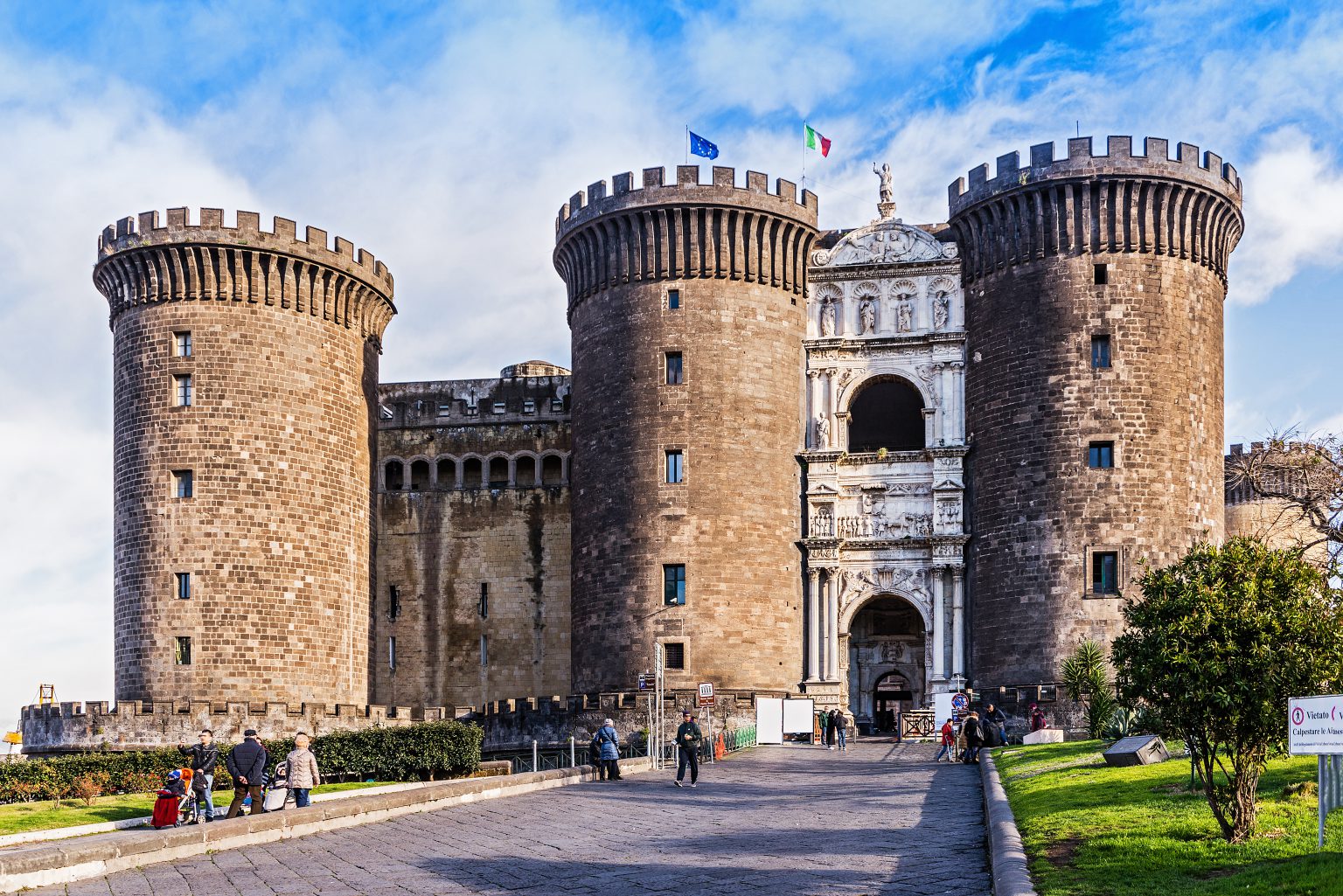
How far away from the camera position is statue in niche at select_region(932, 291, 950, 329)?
5247 centimetres

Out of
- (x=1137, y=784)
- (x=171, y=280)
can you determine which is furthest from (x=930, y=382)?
(x=1137, y=784)

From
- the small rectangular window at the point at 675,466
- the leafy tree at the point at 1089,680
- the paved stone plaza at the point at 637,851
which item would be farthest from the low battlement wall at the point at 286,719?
the paved stone plaza at the point at 637,851

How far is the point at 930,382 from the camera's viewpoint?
172 ft

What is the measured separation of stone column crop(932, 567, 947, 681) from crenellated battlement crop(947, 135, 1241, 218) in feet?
39.3

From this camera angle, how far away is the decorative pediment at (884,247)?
173 ft

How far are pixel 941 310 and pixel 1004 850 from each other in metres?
35.9

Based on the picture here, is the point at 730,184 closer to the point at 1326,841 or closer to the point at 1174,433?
the point at 1174,433

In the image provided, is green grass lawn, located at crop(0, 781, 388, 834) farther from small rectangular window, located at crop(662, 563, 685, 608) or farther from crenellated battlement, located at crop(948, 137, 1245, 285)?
crenellated battlement, located at crop(948, 137, 1245, 285)

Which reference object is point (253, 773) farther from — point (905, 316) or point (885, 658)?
point (905, 316)

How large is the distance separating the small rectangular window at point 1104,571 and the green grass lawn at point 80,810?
22.2 metres

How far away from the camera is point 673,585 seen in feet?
164

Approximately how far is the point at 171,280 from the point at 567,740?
1874 centimetres

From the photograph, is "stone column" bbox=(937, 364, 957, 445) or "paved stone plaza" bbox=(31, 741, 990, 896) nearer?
"paved stone plaza" bbox=(31, 741, 990, 896)

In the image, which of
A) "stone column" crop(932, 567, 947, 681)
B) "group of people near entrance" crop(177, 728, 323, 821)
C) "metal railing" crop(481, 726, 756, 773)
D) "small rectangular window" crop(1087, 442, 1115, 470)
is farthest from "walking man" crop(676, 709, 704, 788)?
"small rectangular window" crop(1087, 442, 1115, 470)
